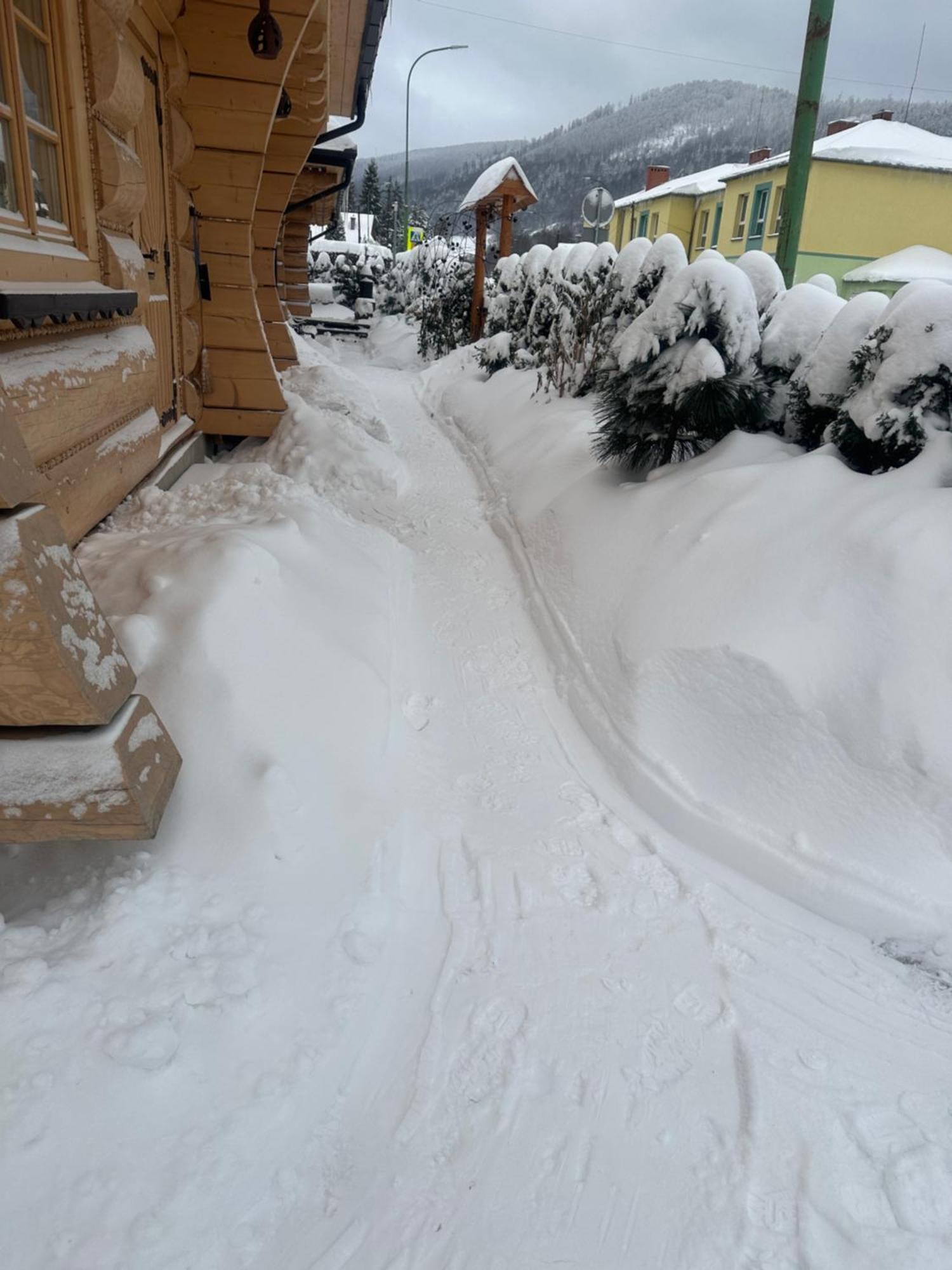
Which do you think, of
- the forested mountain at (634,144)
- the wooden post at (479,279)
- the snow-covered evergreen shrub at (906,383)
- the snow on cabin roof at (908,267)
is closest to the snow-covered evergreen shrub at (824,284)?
the snow-covered evergreen shrub at (906,383)

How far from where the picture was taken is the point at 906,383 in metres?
3.59

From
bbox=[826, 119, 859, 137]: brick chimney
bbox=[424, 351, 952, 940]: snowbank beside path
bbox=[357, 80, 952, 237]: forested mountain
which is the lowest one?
bbox=[424, 351, 952, 940]: snowbank beside path

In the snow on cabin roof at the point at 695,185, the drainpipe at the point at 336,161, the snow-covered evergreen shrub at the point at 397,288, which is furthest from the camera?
the snow on cabin roof at the point at 695,185

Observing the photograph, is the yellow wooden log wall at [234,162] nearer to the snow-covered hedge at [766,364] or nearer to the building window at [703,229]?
the snow-covered hedge at [766,364]

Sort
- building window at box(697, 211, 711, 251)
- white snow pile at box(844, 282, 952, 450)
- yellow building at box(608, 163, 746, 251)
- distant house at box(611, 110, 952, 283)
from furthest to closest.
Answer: building window at box(697, 211, 711, 251) → yellow building at box(608, 163, 746, 251) → distant house at box(611, 110, 952, 283) → white snow pile at box(844, 282, 952, 450)

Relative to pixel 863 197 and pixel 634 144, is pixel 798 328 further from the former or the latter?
pixel 634 144

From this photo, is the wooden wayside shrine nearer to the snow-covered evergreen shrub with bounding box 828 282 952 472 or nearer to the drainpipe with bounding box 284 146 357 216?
the drainpipe with bounding box 284 146 357 216

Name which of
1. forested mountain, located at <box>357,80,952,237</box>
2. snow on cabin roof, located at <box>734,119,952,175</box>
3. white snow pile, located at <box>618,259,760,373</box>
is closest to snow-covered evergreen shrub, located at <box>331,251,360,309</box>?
snow on cabin roof, located at <box>734,119,952,175</box>

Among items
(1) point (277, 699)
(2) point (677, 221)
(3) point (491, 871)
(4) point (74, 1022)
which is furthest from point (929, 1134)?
(2) point (677, 221)

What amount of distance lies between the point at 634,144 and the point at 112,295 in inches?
4442

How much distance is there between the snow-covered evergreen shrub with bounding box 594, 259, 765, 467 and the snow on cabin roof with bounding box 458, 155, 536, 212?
9032 mm

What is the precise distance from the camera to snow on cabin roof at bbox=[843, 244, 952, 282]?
1888 cm

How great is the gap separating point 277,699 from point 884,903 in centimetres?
200

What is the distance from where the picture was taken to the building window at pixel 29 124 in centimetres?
255
